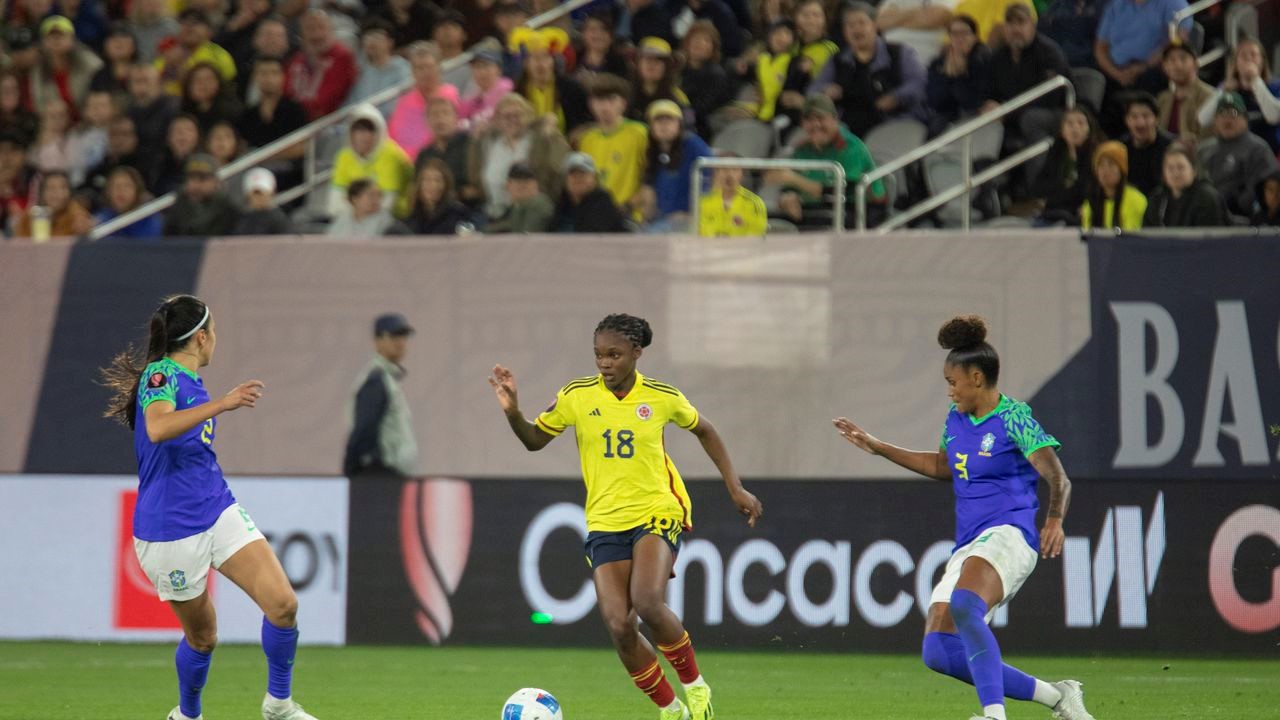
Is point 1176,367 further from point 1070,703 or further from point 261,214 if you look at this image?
point 261,214

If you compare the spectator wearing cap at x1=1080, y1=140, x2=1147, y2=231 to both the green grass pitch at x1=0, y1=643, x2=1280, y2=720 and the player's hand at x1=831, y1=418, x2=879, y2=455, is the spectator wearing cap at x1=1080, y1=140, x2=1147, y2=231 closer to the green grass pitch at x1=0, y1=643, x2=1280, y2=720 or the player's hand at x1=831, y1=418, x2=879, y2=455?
the green grass pitch at x1=0, y1=643, x2=1280, y2=720

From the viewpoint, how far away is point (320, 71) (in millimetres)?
16703

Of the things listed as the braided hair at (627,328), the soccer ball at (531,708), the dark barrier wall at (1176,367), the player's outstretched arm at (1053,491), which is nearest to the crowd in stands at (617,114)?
the dark barrier wall at (1176,367)

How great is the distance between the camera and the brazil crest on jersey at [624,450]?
27.9 ft

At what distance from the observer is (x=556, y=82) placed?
1532 centimetres

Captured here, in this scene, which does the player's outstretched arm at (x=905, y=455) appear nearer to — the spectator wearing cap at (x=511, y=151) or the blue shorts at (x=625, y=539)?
the blue shorts at (x=625, y=539)

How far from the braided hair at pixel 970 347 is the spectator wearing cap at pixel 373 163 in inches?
302

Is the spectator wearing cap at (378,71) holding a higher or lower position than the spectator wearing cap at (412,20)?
lower

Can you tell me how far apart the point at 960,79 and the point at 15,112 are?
30.9ft

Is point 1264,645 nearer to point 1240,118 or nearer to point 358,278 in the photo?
point 1240,118

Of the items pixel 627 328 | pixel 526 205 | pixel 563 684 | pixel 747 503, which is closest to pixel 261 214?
pixel 526 205

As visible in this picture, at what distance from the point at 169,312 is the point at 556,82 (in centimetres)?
780

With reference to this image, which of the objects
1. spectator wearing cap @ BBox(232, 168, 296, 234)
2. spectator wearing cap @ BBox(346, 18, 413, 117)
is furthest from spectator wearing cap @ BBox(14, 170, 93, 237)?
spectator wearing cap @ BBox(346, 18, 413, 117)

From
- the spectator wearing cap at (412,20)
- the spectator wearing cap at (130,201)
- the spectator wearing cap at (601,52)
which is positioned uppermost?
the spectator wearing cap at (412,20)
